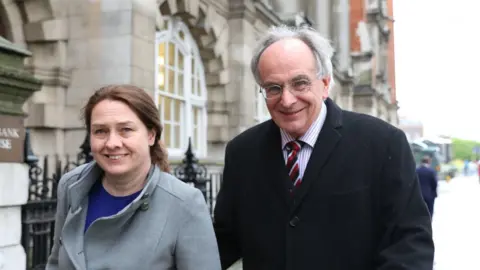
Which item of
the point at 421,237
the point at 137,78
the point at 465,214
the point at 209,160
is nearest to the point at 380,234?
the point at 421,237

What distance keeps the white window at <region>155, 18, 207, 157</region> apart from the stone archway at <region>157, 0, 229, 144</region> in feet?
0.52

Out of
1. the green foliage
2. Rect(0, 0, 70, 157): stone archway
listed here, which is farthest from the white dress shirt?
the green foliage

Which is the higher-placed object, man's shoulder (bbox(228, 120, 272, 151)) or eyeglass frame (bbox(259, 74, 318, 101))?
eyeglass frame (bbox(259, 74, 318, 101))

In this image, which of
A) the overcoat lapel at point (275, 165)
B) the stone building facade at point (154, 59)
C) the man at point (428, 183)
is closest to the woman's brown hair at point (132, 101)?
the overcoat lapel at point (275, 165)

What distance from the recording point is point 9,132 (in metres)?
4.18

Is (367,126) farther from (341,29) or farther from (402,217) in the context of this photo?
(341,29)

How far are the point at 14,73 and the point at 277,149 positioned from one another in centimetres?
289

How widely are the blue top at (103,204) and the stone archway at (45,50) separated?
6.35 metres

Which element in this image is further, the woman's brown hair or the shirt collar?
the shirt collar

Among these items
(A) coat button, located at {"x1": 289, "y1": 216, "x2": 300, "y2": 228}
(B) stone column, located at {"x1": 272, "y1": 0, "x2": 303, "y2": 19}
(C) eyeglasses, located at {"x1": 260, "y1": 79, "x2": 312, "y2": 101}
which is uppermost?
(B) stone column, located at {"x1": 272, "y1": 0, "x2": 303, "y2": 19}

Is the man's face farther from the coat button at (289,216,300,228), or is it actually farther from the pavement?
the pavement

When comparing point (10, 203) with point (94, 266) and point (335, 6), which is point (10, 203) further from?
point (335, 6)

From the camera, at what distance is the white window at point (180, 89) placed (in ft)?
35.3

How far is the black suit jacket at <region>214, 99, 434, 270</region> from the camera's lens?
1.84 metres
